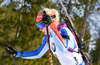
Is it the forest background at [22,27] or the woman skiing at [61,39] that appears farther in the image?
the forest background at [22,27]

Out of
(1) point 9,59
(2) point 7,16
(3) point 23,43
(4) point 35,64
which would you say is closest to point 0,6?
(2) point 7,16

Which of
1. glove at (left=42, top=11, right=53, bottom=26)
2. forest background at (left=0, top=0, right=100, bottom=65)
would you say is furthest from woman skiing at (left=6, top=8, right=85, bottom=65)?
forest background at (left=0, top=0, right=100, bottom=65)

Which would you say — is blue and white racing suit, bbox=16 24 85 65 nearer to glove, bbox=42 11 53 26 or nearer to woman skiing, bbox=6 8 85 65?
woman skiing, bbox=6 8 85 65

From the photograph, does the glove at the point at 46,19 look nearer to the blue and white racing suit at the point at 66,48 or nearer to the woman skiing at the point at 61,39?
the woman skiing at the point at 61,39

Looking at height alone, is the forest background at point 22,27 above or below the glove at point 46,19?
below

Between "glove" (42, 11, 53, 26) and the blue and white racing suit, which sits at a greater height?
"glove" (42, 11, 53, 26)

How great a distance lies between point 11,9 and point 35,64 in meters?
2.37

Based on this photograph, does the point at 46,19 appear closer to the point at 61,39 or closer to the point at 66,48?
the point at 61,39

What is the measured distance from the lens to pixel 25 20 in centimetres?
480

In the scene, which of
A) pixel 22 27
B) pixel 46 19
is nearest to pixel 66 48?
pixel 46 19

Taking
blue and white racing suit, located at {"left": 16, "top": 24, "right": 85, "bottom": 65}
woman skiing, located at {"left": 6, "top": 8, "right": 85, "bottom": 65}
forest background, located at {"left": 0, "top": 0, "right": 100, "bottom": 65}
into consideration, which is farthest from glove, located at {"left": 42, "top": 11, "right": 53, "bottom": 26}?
forest background, located at {"left": 0, "top": 0, "right": 100, "bottom": 65}

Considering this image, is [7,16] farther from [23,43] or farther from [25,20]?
[23,43]

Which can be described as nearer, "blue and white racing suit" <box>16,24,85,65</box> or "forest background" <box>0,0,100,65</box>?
"blue and white racing suit" <box>16,24,85,65</box>

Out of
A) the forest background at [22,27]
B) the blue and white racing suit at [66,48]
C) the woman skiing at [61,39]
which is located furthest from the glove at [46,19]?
the forest background at [22,27]
